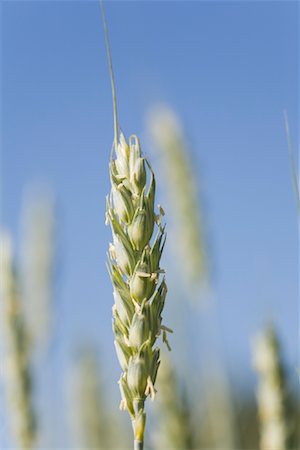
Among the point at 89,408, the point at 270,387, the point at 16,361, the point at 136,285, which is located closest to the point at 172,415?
the point at 270,387

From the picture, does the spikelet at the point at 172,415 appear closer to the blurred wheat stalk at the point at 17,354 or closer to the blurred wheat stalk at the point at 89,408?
the blurred wheat stalk at the point at 17,354

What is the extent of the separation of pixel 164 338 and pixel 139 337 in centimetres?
8

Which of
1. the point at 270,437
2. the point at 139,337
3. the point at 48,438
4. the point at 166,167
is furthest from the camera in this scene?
the point at 166,167

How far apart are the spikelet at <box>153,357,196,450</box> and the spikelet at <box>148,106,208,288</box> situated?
181 cm

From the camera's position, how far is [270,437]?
11.3 ft

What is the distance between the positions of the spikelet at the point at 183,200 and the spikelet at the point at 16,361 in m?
1.87

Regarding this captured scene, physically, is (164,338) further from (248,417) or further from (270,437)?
(248,417)

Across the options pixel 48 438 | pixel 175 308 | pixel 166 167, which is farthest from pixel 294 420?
pixel 166 167

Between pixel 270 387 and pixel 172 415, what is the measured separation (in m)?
0.52

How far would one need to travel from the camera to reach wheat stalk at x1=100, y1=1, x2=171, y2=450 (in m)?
1.67

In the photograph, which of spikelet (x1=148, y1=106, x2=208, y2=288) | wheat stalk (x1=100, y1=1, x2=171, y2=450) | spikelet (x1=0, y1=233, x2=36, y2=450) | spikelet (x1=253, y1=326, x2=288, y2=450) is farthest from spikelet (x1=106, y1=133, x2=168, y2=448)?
spikelet (x1=148, y1=106, x2=208, y2=288)

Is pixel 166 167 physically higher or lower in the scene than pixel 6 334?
higher

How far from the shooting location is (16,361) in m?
3.99

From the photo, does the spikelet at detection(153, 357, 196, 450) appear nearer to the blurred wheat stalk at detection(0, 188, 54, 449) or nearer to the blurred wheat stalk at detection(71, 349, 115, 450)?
the blurred wheat stalk at detection(0, 188, 54, 449)
